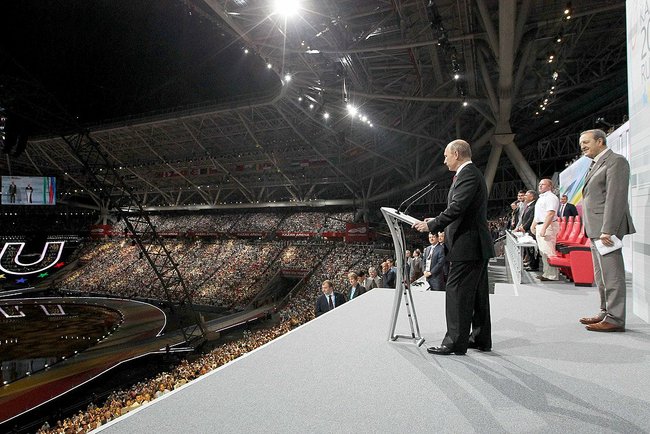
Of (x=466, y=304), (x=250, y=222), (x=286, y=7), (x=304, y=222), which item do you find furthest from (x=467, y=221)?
(x=250, y=222)

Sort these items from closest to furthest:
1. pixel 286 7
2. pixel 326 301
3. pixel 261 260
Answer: pixel 326 301
pixel 286 7
pixel 261 260

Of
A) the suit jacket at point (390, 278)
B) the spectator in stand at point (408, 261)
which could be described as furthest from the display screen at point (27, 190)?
the suit jacket at point (390, 278)

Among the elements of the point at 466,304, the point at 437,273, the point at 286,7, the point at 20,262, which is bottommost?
the point at 437,273

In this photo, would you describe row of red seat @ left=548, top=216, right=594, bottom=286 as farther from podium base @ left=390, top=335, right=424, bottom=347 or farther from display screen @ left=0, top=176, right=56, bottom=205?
display screen @ left=0, top=176, right=56, bottom=205

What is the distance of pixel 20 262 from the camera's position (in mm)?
31969

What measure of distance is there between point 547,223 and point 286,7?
381 inches

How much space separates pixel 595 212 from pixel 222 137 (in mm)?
29011

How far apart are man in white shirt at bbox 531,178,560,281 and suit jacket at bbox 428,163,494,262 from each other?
11.5 feet

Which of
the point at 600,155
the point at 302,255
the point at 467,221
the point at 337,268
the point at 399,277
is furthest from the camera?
the point at 302,255

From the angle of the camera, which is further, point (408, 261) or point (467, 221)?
point (408, 261)

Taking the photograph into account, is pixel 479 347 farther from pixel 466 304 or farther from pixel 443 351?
pixel 466 304

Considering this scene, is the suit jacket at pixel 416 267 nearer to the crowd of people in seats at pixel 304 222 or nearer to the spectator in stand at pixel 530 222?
the spectator in stand at pixel 530 222

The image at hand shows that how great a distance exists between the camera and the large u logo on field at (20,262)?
30.7 m

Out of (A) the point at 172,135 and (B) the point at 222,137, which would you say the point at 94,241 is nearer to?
(A) the point at 172,135
